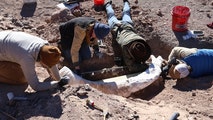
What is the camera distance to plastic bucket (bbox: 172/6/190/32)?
6520 millimetres

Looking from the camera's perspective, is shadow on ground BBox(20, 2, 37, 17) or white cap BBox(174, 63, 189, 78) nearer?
white cap BBox(174, 63, 189, 78)

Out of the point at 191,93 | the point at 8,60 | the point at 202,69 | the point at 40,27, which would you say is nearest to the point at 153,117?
the point at 191,93

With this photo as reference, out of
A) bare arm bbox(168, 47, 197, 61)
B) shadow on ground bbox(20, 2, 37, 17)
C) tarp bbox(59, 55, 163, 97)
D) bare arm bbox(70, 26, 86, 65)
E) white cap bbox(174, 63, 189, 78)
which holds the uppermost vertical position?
shadow on ground bbox(20, 2, 37, 17)

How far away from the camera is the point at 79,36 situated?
5520 mm

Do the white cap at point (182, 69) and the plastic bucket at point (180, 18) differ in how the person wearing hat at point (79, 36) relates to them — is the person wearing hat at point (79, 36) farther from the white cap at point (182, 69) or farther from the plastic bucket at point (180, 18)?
the plastic bucket at point (180, 18)

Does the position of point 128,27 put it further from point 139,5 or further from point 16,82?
point 16,82

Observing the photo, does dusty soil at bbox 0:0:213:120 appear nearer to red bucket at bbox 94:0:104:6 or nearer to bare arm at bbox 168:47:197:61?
red bucket at bbox 94:0:104:6

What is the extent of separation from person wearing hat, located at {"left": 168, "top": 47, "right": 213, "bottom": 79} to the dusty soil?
0.14 meters

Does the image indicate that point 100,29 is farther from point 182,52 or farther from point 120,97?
point 182,52

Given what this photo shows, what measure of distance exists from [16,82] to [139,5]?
3.42 m

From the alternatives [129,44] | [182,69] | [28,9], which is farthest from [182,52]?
[28,9]

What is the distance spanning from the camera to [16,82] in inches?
198

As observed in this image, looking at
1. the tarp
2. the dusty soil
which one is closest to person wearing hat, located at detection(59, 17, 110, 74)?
the tarp

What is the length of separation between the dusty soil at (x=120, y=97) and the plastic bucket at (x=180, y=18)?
0.13 m
